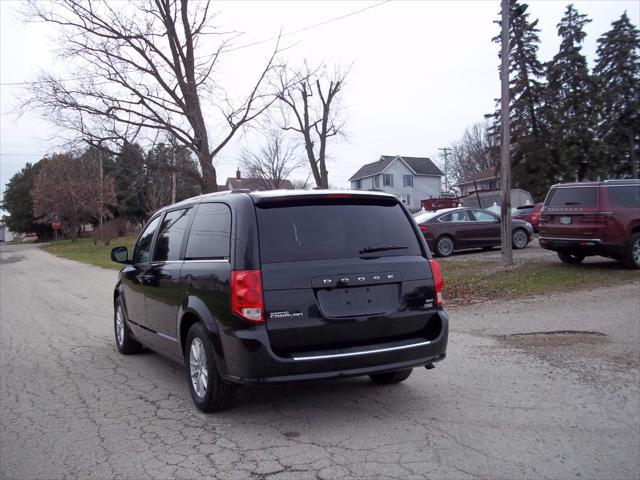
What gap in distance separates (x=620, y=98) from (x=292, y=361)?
40.1 m

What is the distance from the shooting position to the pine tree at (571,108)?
3753 cm

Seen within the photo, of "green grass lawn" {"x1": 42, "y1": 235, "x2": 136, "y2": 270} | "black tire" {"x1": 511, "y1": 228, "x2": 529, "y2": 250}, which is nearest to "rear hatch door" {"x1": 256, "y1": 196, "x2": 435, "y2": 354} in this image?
"black tire" {"x1": 511, "y1": 228, "x2": 529, "y2": 250}

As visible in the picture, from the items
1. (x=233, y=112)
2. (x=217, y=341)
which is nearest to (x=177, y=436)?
(x=217, y=341)

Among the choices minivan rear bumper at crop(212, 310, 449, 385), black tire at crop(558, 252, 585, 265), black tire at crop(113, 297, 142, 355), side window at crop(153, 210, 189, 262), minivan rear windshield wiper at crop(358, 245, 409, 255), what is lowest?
black tire at crop(558, 252, 585, 265)

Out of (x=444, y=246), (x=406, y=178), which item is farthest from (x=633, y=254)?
(x=406, y=178)

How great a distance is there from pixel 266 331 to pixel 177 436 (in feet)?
3.58

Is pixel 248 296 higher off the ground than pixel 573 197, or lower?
lower

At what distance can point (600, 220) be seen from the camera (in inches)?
458

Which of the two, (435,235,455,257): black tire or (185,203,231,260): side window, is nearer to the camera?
(185,203,231,260): side window

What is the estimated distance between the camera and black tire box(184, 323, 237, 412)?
457 centimetres

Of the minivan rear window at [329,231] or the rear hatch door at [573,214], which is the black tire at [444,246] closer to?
the rear hatch door at [573,214]

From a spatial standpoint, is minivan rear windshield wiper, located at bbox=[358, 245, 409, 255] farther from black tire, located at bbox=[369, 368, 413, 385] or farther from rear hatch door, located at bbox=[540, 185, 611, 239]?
rear hatch door, located at bbox=[540, 185, 611, 239]

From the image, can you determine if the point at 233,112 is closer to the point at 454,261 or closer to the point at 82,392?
the point at 454,261

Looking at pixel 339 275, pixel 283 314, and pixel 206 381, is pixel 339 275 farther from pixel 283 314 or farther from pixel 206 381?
pixel 206 381
